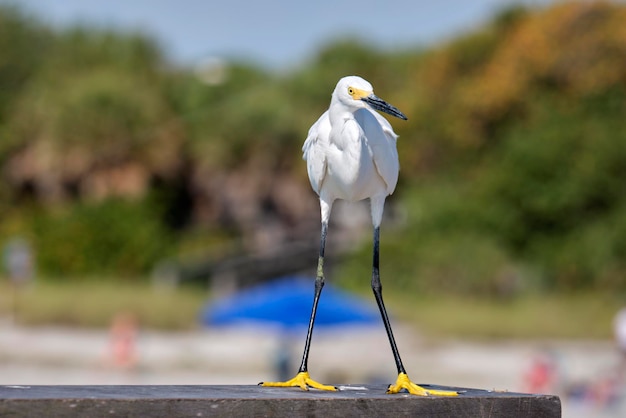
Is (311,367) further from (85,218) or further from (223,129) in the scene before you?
(223,129)

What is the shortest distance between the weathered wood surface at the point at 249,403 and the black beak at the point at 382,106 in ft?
4.57

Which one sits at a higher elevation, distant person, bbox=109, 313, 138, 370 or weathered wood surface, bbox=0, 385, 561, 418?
distant person, bbox=109, 313, 138, 370

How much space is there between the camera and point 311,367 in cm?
2330

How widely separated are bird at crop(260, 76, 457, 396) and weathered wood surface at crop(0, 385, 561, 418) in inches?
9.5

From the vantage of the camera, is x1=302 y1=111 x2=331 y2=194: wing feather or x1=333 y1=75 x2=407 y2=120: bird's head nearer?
x1=333 y1=75 x2=407 y2=120: bird's head

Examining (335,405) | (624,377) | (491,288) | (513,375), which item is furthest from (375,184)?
(491,288)

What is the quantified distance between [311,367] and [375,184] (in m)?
17.8

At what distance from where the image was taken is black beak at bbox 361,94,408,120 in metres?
5.54

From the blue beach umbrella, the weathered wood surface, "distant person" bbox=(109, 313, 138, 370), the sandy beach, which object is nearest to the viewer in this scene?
the weathered wood surface

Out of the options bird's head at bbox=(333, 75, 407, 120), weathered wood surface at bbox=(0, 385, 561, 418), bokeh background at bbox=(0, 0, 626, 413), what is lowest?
weathered wood surface at bbox=(0, 385, 561, 418)

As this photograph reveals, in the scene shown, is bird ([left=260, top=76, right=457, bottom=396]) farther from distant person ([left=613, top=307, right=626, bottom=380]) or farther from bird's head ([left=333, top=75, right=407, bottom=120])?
distant person ([left=613, top=307, right=626, bottom=380])

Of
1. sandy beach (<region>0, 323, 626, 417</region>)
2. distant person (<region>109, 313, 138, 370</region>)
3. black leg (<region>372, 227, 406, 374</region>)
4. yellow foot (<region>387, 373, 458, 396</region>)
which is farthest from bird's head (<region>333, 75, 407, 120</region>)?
distant person (<region>109, 313, 138, 370</region>)

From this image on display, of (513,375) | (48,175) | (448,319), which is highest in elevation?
(48,175)

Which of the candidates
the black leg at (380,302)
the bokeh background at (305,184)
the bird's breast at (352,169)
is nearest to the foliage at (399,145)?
the bokeh background at (305,184)
